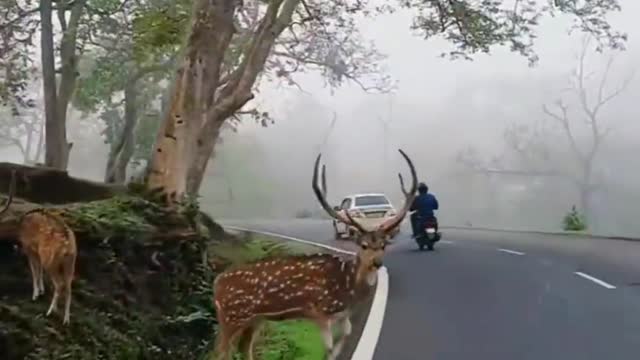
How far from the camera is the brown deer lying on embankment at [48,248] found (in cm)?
549

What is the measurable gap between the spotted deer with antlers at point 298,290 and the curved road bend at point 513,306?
2177 millimetres

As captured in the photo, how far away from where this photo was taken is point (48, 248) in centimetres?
546

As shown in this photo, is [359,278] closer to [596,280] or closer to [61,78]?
[596,280]

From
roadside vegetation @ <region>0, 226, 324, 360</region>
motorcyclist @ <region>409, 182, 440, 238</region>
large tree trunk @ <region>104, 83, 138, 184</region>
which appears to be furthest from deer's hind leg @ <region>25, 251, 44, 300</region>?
large tree trunk @ <region>104, 83, 138, 184</region>

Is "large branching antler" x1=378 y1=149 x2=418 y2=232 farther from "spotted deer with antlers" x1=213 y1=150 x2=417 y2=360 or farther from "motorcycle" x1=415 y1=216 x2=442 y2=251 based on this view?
"motorcycle" x1=415 y1=216 x2=442 y2=251

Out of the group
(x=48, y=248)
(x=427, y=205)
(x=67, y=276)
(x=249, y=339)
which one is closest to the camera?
(x=249, y=339)

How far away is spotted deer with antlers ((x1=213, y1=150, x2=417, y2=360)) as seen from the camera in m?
4.54

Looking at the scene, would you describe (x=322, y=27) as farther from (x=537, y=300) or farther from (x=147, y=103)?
(x=537, y=300)

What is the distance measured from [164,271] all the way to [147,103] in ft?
58.2

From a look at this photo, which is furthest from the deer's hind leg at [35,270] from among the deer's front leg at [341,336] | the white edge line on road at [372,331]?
the white edge line on road at [372,331]

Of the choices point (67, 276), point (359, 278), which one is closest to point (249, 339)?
point (359, 278)

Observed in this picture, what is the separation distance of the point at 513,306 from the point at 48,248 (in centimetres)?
591

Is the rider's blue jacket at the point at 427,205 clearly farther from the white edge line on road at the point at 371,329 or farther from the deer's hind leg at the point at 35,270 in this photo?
the deer's hind leg at the point at 35,270

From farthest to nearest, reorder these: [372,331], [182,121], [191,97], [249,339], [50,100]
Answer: [50,100], [191,97], [182,121], [372,331], [249,339]
